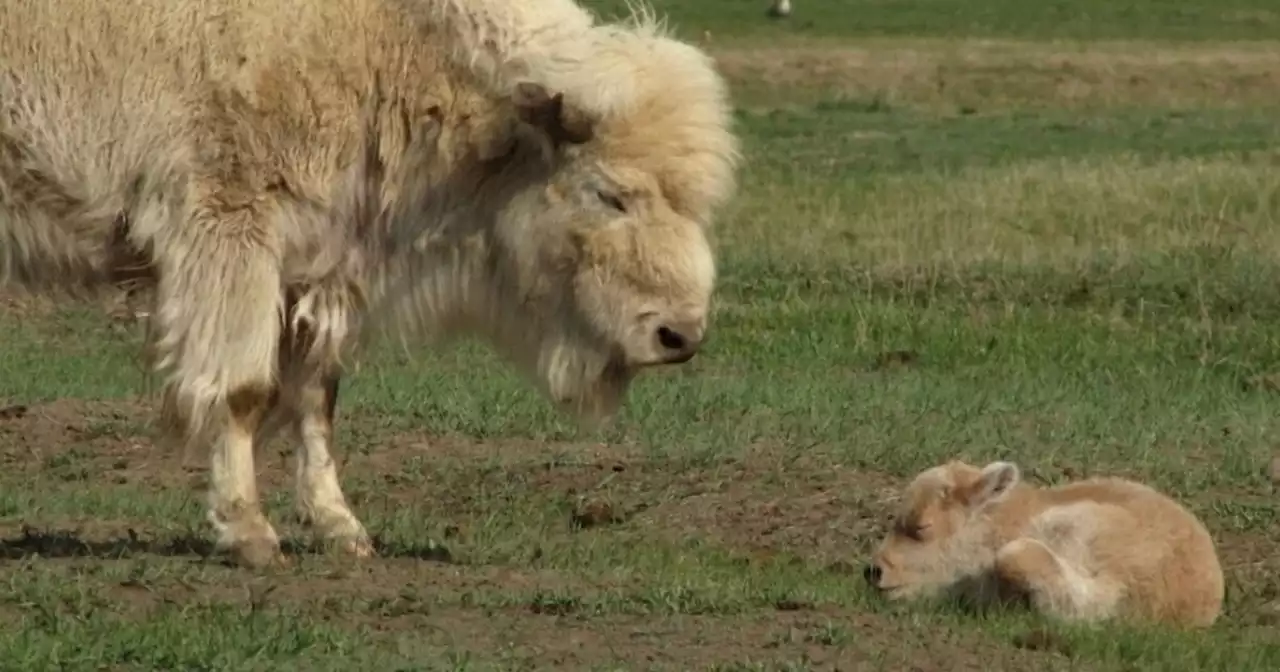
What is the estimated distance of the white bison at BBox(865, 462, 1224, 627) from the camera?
8258 mm

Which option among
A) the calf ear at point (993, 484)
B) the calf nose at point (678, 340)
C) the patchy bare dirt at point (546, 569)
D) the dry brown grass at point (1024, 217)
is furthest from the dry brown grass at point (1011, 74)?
the calf ear at point (993, 484)

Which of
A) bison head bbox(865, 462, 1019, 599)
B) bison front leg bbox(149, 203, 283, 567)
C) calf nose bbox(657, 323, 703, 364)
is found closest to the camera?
bison head bbox(865, 462, 1019, 599)

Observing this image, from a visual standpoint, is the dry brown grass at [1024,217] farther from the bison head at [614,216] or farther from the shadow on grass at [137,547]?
the shadow on grass at [137,547]

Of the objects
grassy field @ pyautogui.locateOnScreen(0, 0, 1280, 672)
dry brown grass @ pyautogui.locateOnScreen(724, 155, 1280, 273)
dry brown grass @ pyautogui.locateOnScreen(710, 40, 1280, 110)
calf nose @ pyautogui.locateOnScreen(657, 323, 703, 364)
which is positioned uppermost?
calf nose @ pyautogui.locateOnScreen(657, 323, 703, 364)

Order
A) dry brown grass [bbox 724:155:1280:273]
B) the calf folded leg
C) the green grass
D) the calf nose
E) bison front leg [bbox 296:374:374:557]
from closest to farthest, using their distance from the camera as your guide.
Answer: the calf folded leg → the calf nose → bison front leg [bbox 296:374:374:557] → dry brown grass [bbox 724:155:1280:273] → the green grass

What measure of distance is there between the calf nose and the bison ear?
2.48 feet

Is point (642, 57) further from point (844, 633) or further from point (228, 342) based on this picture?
point (844, 633)

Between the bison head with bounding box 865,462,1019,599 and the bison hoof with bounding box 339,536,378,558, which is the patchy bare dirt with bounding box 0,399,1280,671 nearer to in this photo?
the bison hoof with bounding box 339,536,378,558

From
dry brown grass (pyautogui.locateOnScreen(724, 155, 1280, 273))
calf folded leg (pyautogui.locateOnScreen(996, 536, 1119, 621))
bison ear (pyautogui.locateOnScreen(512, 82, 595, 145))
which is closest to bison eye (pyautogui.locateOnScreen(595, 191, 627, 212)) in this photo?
bison ear (pyautogui.locateOnScreen(512, 82, 595, 145))

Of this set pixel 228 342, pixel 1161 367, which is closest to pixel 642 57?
pixel 228 342

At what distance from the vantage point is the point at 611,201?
9000 millimetres

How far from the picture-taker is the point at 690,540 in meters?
9.90

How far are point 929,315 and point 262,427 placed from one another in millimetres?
7078

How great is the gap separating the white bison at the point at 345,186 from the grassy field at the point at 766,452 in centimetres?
73
